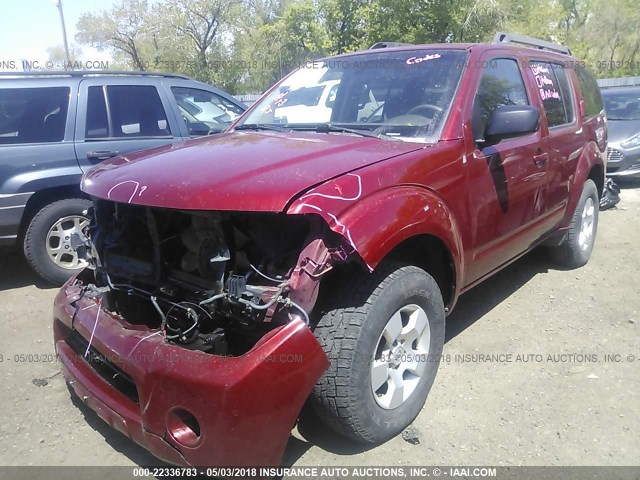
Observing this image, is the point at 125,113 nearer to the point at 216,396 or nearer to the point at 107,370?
the point at 107,370

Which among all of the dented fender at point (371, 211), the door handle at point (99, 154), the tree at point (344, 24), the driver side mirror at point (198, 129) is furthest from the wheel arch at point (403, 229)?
the tree at point (344, 24)

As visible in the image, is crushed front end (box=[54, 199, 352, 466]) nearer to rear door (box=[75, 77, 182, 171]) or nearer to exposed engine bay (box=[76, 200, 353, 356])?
exposed engine bay (box=[76, 200, 353, 356])

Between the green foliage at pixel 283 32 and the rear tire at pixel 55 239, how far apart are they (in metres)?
26.5

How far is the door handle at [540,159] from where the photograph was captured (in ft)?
12.3

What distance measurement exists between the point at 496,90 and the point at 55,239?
3.93m

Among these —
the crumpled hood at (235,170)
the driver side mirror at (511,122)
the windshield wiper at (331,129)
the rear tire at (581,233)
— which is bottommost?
the rear tire at (581,233)

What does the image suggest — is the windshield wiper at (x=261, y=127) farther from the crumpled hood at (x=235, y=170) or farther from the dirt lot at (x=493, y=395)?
the dirt lot at (x=493, y=395)

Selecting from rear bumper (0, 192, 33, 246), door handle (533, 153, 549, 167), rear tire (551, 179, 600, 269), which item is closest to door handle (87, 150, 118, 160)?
rear bumper (0, 192, 33, 246)

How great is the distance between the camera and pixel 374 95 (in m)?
3.52

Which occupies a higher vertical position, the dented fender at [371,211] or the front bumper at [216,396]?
the dented fender at [371,211]

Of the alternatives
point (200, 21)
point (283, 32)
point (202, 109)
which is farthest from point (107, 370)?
point (200, 21)

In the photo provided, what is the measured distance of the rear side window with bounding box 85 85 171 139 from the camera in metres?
5.09

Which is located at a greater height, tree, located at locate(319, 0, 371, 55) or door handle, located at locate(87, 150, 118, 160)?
tree, located at locate(319, 0, 371, 55)

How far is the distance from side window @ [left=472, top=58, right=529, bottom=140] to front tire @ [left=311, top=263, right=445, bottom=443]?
115 centimetres
